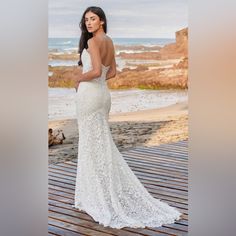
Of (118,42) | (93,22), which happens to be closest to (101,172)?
(93,22)

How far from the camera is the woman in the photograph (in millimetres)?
2588

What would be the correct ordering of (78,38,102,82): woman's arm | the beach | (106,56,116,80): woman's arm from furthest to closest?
the beach, (106,56,116,80): woman's arm, (78,38,102,82): woman's arm

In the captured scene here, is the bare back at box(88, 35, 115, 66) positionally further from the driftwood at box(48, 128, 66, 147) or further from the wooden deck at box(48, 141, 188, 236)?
the driftwood at box(48, 128, 66, 147)

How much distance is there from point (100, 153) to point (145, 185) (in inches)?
25.4

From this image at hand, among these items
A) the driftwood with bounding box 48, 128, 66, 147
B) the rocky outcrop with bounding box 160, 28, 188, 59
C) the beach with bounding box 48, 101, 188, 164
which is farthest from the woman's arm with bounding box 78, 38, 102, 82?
the rocky outcrop with bounding box 160, 28, 188, 59

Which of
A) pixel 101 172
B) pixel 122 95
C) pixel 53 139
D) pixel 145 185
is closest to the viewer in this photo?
pixel 101 172

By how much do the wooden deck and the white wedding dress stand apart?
101 mm

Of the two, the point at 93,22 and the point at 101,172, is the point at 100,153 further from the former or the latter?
the point at 93,22

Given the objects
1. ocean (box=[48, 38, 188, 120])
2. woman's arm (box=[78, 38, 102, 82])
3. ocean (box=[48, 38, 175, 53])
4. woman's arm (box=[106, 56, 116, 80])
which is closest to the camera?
woman's arm (box=[78, 38, 102, 82])

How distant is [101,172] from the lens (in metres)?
2.70

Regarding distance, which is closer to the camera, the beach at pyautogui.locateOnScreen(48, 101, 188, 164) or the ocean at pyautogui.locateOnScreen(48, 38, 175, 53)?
the beach at pyautogui.locateOnScreen(48, 101, 188, 164)
